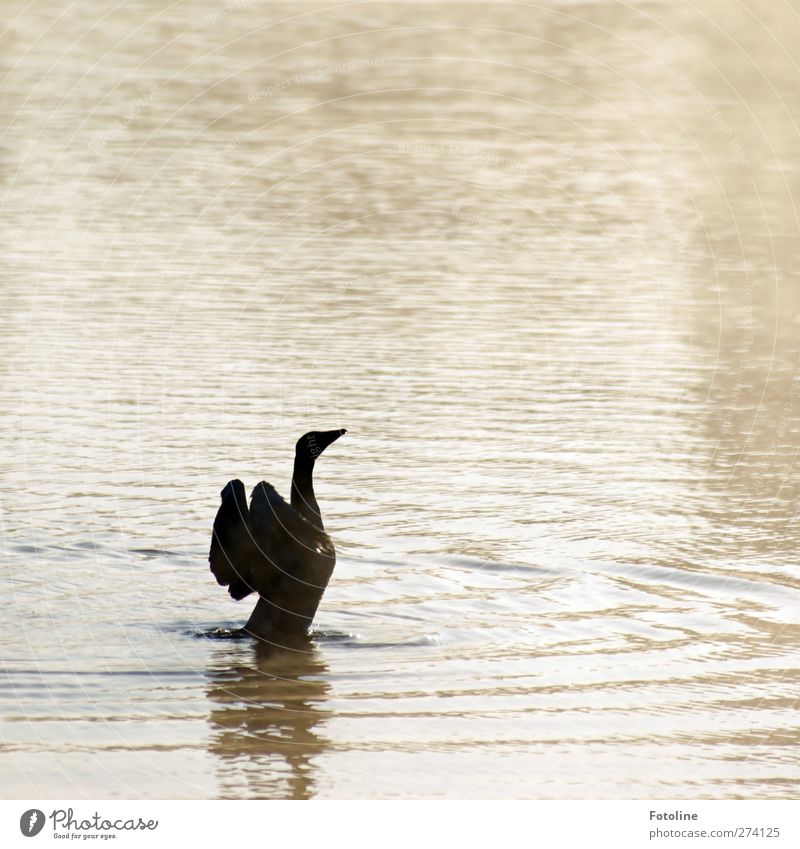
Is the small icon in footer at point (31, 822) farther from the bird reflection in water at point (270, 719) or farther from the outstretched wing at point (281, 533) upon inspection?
the outstretched wing at point (281, 533)

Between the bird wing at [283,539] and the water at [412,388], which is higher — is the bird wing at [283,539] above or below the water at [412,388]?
above

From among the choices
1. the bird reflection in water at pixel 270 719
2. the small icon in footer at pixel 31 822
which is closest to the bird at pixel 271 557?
the bird reflection in water at pixel 270 719

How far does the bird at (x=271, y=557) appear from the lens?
7.20 m

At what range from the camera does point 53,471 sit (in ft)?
31.3

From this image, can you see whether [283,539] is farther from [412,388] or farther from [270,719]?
[412,388]

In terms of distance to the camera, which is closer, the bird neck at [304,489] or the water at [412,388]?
the water at [412,388]

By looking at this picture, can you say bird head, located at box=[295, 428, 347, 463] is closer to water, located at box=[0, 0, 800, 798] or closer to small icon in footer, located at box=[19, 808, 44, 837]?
water, located at box=[0, 0, 800, 798]

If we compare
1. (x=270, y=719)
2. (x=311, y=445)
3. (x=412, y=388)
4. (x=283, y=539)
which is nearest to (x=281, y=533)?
(x=283, y=539)

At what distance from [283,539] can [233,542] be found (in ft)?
0.77

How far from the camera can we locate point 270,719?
6.48m

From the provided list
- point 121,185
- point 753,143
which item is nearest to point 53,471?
point 121,185

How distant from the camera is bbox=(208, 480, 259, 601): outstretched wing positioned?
7.18m

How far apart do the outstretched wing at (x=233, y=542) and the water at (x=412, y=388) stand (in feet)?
1.38

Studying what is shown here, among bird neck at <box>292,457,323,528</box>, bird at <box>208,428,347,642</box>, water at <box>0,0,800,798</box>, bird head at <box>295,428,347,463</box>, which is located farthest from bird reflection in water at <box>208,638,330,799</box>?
bird head at <box>295,428,347,463</box>
